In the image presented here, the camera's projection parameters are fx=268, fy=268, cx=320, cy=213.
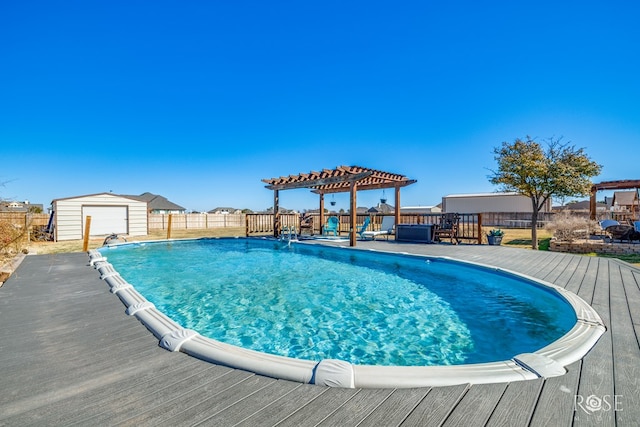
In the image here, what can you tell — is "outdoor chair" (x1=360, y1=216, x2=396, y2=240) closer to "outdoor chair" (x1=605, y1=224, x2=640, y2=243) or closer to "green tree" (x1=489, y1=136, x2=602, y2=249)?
"green tree" (x1=489, y1=136, x2=602, y2=249)

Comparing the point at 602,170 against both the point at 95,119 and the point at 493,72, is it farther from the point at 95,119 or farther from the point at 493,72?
the point at 95,119

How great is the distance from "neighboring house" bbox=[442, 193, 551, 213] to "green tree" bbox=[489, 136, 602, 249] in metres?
19.7

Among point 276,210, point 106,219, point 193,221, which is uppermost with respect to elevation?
point 276,210

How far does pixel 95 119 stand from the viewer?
1438 cm

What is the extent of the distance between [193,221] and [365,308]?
21448mm

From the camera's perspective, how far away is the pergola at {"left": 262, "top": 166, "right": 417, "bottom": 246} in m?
9.14

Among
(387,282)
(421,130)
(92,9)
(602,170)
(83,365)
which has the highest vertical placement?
(92,9)

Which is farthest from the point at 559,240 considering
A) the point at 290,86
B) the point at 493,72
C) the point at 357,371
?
the point at 290,86

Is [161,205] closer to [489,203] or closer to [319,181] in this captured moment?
[319,181]

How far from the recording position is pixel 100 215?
49.5 feet

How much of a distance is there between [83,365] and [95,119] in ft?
57.5

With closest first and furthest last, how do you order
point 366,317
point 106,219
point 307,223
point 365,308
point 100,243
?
point 366,317
point 365,308
point 100,243
point 307,223
point 106,219

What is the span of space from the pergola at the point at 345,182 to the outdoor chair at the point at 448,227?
2060mm

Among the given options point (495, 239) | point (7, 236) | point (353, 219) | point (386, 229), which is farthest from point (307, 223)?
point (7, 236)
